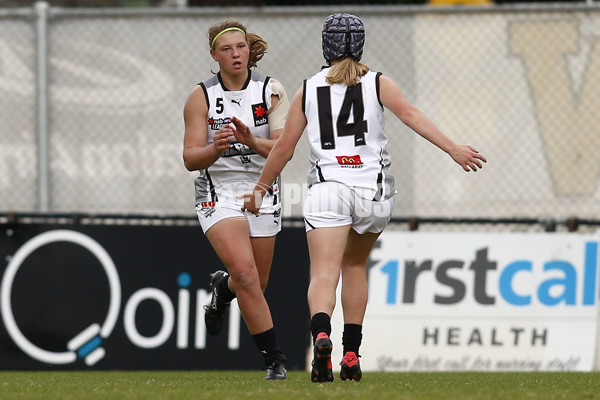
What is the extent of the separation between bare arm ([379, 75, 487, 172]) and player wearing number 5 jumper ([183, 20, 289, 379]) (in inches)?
33.7

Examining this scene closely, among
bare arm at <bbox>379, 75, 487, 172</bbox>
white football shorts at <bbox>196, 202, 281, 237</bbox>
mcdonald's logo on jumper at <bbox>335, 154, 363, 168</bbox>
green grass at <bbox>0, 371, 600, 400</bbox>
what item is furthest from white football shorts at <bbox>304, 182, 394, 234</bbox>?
green grass at <bbox>0, 371, 600, 400</bbox>

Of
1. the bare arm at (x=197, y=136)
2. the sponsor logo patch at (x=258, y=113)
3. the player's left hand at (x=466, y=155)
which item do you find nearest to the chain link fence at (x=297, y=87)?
the sponsor logo patch at (x=258, y=113)

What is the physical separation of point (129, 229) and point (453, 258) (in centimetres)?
265

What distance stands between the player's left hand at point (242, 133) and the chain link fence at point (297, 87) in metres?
3.23

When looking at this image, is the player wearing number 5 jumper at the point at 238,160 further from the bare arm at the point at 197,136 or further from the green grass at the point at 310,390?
the green grass at the point at 310,390

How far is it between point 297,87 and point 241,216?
11.1 feet

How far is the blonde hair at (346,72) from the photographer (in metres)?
5.71

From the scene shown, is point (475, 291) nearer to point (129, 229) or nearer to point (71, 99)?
point (129, 229)

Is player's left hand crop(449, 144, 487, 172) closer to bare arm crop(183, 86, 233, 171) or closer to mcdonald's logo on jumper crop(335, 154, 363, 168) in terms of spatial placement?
mcdonald's logo on jumper crop(335, 154, 363, 168)

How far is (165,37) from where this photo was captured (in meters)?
9.66

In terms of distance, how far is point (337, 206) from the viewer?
225 inches

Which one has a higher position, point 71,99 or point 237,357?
point 71,99

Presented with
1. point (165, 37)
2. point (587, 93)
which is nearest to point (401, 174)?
point (587, 93)

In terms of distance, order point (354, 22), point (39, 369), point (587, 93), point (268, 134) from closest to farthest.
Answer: point (354, 22) → point (268, 134) → point (39, 369) → point (587, 93)
